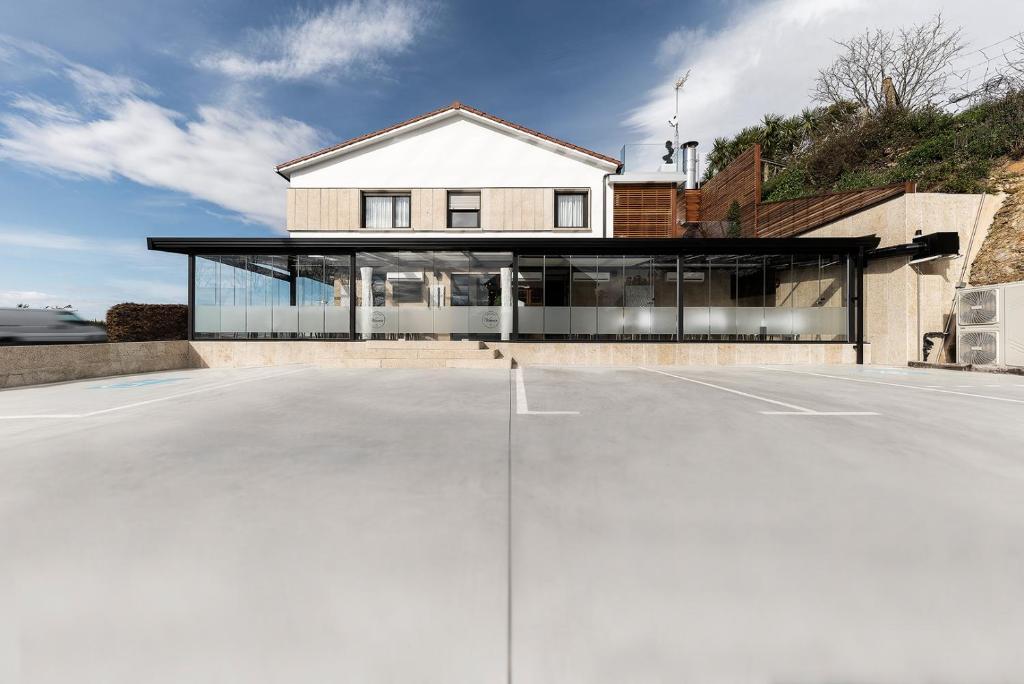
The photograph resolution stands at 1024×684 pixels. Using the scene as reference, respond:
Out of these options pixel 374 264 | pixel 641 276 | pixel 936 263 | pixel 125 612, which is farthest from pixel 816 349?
pixel 125 612

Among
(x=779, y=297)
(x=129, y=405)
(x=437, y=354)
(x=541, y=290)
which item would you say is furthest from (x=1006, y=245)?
(x=129, y=405)

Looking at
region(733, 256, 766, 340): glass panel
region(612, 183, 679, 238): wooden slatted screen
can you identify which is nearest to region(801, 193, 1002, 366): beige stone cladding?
region(733, 256, 766, 340): glass panel

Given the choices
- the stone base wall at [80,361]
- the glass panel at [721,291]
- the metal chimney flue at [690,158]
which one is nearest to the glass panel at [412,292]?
the stone base wall at [80,361]

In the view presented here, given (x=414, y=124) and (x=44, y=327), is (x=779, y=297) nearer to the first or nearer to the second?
(x=414, y=124)

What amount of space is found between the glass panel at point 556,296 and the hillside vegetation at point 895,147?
14.0 meters

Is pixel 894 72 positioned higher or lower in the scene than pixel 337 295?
higher

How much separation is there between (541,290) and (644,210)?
6.32 meters

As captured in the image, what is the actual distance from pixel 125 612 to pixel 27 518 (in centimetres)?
170

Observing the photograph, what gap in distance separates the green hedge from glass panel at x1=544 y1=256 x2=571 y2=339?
532 inches

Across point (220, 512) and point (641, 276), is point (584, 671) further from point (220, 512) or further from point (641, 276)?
point (641, 276)

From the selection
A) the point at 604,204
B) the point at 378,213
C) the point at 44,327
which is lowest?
the point at 44,327

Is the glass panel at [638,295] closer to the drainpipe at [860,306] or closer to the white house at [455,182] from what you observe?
the white house at [455,182]

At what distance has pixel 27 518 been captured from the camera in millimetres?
2633

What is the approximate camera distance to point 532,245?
13.1 metres
